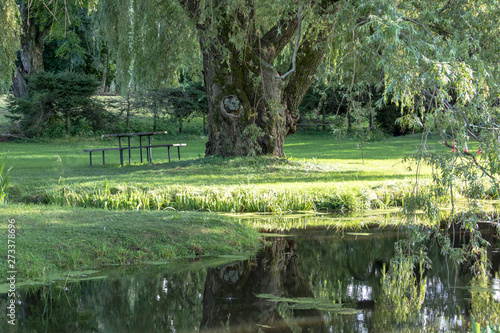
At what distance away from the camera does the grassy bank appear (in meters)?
5.88

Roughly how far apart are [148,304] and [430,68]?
3273mm

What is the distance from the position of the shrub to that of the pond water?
21.2 m

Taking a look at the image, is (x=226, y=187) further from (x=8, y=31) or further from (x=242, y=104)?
(x=8, y=31)

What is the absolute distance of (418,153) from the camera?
484cm

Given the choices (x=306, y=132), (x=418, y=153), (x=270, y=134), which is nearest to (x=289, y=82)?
(x=270, y=134)

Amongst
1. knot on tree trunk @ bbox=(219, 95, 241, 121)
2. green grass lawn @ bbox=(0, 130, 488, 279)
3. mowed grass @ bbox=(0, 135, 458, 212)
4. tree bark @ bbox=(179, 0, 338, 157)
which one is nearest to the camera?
green grass lawn @ bbox=(0, 130, 488, 279)

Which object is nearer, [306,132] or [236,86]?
[236,86]

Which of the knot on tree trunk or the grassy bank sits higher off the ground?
the knot on tree trunk

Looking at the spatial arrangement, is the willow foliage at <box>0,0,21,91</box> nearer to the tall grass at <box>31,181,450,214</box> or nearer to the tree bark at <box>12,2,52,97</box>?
the tall grass at <box>31,181,450,214</box>

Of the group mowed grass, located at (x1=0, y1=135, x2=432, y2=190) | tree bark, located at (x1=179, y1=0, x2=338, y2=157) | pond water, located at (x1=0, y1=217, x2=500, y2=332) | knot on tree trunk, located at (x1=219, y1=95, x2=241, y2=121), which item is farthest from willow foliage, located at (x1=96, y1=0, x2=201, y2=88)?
pond water, located at (x1=0, y1=217, x2=500, y2=332)

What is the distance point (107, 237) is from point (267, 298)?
227 centimetres

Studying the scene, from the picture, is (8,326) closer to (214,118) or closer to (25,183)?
(25,183)

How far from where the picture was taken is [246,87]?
42.7 ft

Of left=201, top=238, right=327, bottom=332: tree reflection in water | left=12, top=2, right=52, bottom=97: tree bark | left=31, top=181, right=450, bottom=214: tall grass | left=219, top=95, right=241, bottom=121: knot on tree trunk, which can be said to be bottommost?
left=201, top=238, right=327, bottom=332: tree reflection in water
